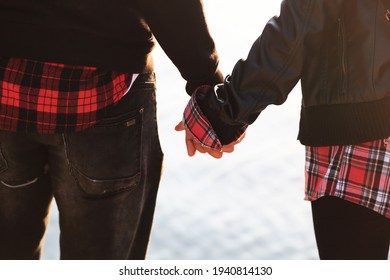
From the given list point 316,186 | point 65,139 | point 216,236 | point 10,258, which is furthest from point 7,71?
point 216,236

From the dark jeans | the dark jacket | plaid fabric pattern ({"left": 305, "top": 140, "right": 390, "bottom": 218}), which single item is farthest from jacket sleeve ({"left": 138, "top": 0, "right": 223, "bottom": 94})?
plaid fabric pattern ({"left": 305, "top": 140, "right": 390, "bottom": 218})

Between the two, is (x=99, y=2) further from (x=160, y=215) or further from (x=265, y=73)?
(x=160, y=215)

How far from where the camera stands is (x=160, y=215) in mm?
3541

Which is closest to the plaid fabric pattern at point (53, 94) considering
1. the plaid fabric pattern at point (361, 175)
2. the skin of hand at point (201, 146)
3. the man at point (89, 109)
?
the man at point (89, 109)

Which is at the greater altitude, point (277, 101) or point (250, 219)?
point (277, 101)

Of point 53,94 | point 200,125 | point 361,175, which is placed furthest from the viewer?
point 200,125

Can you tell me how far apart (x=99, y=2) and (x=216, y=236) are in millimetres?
1783

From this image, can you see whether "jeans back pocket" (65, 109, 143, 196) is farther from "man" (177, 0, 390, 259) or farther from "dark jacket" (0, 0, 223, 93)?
"man" (177, 0, 390, 259)

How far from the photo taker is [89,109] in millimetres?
1907

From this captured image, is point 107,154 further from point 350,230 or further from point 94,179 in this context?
point 350,230

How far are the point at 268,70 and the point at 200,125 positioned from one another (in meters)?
0.31

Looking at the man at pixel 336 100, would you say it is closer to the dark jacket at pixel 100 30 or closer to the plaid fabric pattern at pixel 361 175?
the plaid fabric pattern at pixel 361 175

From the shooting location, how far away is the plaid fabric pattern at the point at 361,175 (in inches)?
68.2

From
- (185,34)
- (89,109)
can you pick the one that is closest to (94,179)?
(89,109)
